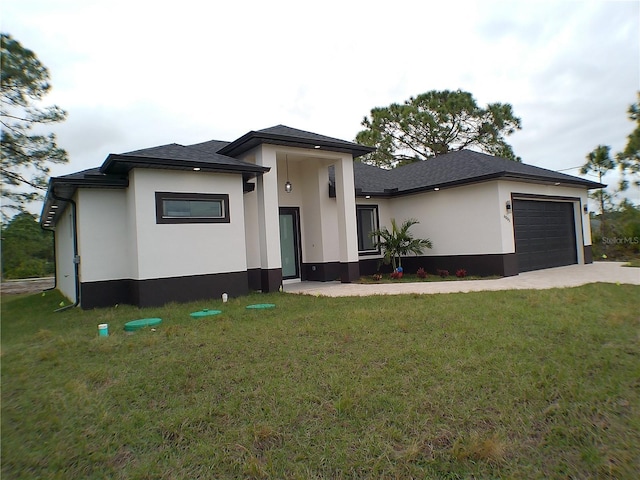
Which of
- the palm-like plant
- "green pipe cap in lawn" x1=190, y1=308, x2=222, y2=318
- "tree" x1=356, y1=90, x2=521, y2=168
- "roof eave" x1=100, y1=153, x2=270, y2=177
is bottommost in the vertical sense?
"green pipe cap in lawn" x1=190, y1=308, x2=222, y2=318

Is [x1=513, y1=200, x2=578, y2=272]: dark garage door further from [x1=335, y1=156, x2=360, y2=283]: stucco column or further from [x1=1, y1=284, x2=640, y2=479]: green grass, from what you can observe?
[x1=1, y1=284, x2=640, y2=479]: green grass

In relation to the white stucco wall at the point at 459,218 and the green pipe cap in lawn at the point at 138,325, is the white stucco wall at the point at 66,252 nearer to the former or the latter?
the green pipe cap in lawn at the point at 138,325

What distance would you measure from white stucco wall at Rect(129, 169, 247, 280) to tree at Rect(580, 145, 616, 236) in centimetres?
1684

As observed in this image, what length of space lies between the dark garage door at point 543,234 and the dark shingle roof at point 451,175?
907mm

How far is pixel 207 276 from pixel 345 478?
21.8ft

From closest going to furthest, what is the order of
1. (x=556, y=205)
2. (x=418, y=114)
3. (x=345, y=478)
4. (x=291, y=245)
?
(x=345, y=478)
(x=291, y=245)
(x=556, y=205)
(x=418, y=114)

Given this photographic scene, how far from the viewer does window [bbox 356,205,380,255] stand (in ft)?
41.9

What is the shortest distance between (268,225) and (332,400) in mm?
6447

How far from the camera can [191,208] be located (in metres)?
8.22

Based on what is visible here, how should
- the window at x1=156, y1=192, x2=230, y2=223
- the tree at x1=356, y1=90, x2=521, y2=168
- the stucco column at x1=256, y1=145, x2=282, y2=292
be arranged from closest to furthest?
the window at x1=156, y1=192, x2=230, y2=223
the stucco column at x1=256, y1=145, x2=282, y2=292
the tree at x1=356, y1=90, x2=521, y2=168

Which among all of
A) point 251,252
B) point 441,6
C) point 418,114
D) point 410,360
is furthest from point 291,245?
point 418,114

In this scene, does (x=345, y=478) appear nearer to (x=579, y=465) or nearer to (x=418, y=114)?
(x=579, y=465)

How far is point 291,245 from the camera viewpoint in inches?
471

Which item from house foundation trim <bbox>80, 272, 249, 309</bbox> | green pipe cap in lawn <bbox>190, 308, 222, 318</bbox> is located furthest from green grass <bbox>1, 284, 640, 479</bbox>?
house foundation trim <bbox>80, 272, 249, 309</bbox>
